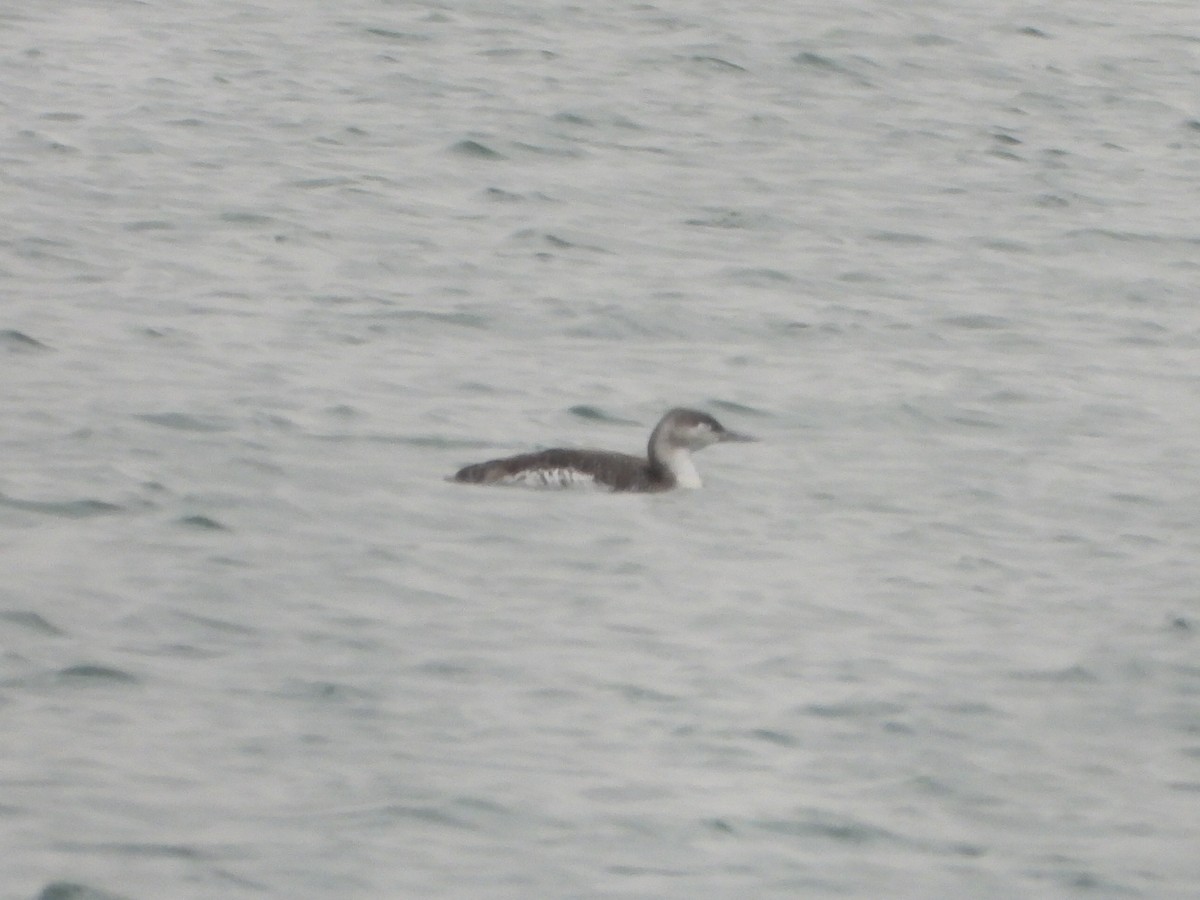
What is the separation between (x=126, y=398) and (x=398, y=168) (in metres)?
6.76

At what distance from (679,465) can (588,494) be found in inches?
21.1

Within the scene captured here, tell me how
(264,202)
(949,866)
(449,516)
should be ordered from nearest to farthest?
(949,866), (449,516), (264,202)

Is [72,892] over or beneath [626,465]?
over

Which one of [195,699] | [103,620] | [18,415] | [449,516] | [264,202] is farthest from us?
[264,202]

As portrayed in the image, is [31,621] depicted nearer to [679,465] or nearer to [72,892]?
[72,892]

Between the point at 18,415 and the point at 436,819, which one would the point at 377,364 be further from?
the point at 436,819

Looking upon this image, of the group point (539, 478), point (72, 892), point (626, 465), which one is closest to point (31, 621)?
point (72, 892)

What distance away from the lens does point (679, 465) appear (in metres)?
13.4

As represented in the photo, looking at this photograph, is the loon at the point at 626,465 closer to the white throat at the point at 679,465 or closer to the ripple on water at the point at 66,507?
the white throat at the point at 679,465

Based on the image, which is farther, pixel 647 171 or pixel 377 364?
pixel 647 171

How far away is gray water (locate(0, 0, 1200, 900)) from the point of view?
894 centimetres

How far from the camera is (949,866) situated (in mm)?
8695

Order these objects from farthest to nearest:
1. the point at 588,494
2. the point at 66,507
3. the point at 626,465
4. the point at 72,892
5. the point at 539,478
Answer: the point at 626,465 < the point at 588,494 < the point at 539,478 < the point at 66,507 < the point at 72,892

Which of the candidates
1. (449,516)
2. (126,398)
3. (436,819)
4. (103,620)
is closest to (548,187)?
(126,398)
